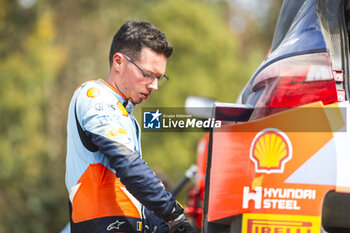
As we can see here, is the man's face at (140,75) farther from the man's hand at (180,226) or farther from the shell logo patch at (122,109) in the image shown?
the man's hand at (180,226)

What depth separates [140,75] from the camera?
90.1 inches

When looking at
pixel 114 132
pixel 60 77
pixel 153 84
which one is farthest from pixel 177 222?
pixel 60 77

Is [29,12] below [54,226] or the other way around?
the other way around

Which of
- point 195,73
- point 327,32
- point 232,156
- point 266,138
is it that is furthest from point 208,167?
point 195,73

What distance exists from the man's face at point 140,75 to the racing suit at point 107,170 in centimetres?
5

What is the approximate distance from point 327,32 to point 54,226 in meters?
12.0

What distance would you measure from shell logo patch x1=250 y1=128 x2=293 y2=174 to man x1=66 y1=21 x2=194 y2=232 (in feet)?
1.50

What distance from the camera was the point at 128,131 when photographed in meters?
2.16

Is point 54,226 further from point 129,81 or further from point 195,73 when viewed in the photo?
point 129,81

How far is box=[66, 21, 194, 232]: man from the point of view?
2.06 meters

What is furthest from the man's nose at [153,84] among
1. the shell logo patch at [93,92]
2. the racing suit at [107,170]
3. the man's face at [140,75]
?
the shell logo patch at [93,92]

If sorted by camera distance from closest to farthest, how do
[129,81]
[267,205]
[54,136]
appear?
[267,205]
[129,81]
[54,136]

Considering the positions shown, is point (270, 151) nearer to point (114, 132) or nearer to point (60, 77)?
point (114, 132)

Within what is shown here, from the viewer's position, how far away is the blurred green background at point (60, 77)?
12172 millimetres
